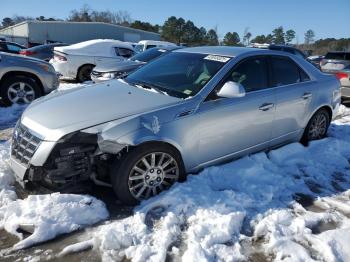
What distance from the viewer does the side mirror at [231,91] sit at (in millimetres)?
4004

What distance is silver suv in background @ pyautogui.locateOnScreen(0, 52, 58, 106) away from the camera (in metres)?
7.55

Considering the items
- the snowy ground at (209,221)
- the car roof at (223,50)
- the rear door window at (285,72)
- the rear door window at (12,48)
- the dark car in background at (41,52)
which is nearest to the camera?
the snowy ground at (209,221)

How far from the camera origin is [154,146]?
143 inches

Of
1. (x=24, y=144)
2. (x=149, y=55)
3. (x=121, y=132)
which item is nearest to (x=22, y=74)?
(x=149, y=55)

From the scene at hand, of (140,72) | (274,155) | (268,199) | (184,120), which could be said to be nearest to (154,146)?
(184,120)

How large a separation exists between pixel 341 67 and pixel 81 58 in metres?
7.95

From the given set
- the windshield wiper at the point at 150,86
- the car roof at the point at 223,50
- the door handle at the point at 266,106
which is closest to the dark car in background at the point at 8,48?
the car roof at the point at 223,50

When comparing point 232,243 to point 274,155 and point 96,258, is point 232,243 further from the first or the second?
point 274,155

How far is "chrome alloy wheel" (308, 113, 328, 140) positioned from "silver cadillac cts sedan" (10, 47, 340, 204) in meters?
0.36

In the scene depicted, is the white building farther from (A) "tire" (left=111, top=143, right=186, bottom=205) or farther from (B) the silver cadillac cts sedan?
(A) "tire" (left=111, top=143, right=186, bottom=205)

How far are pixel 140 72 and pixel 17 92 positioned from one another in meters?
3.99

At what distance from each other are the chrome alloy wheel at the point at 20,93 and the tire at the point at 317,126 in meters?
5.59

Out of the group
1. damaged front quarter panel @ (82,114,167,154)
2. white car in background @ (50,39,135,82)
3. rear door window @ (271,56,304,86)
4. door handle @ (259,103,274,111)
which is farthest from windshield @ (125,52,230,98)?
white car in background @ (50,39,135,82)

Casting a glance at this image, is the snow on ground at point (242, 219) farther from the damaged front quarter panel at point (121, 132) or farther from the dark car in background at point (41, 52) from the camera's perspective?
the dark car in background at point (41, 52)
